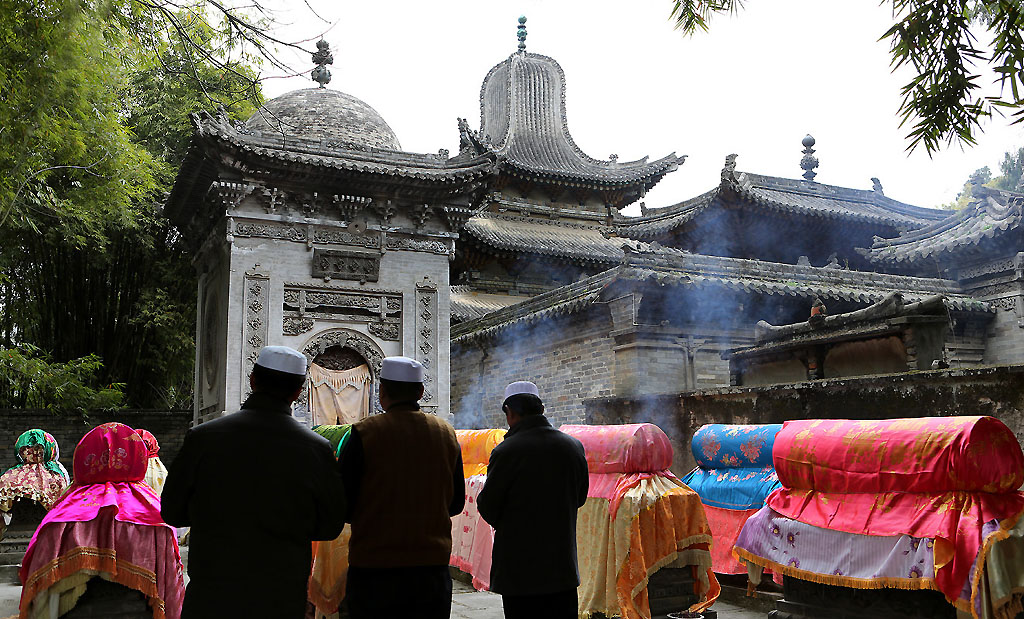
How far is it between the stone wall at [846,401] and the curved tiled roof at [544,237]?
35.2 feet

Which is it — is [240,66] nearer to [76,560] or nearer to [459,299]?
[76,560]

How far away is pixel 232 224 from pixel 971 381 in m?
11.7

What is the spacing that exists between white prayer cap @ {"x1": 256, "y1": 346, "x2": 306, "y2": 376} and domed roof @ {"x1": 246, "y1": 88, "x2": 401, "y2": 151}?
12.9 metres

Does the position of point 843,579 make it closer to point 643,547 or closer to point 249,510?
point 643,547

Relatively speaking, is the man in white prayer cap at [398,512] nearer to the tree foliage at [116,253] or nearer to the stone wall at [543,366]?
the tree foliage at [116,253]

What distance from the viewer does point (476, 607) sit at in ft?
21.2

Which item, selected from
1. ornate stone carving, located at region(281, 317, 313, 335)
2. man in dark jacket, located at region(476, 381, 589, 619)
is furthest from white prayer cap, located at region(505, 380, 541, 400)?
ornate stone carving, located at region(281, 317, 313, 335)

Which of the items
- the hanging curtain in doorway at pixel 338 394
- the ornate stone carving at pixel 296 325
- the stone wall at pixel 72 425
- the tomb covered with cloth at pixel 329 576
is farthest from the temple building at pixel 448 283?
the tomb covered with cloth at pixel 329 576

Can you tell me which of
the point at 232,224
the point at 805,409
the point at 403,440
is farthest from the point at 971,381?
the point at 232,224

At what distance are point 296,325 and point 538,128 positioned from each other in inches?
529

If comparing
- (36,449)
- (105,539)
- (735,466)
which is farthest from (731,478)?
(36,449)

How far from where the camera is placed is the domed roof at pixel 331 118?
16.0 meters

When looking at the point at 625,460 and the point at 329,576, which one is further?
the point at 625,460

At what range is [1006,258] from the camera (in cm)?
1433
